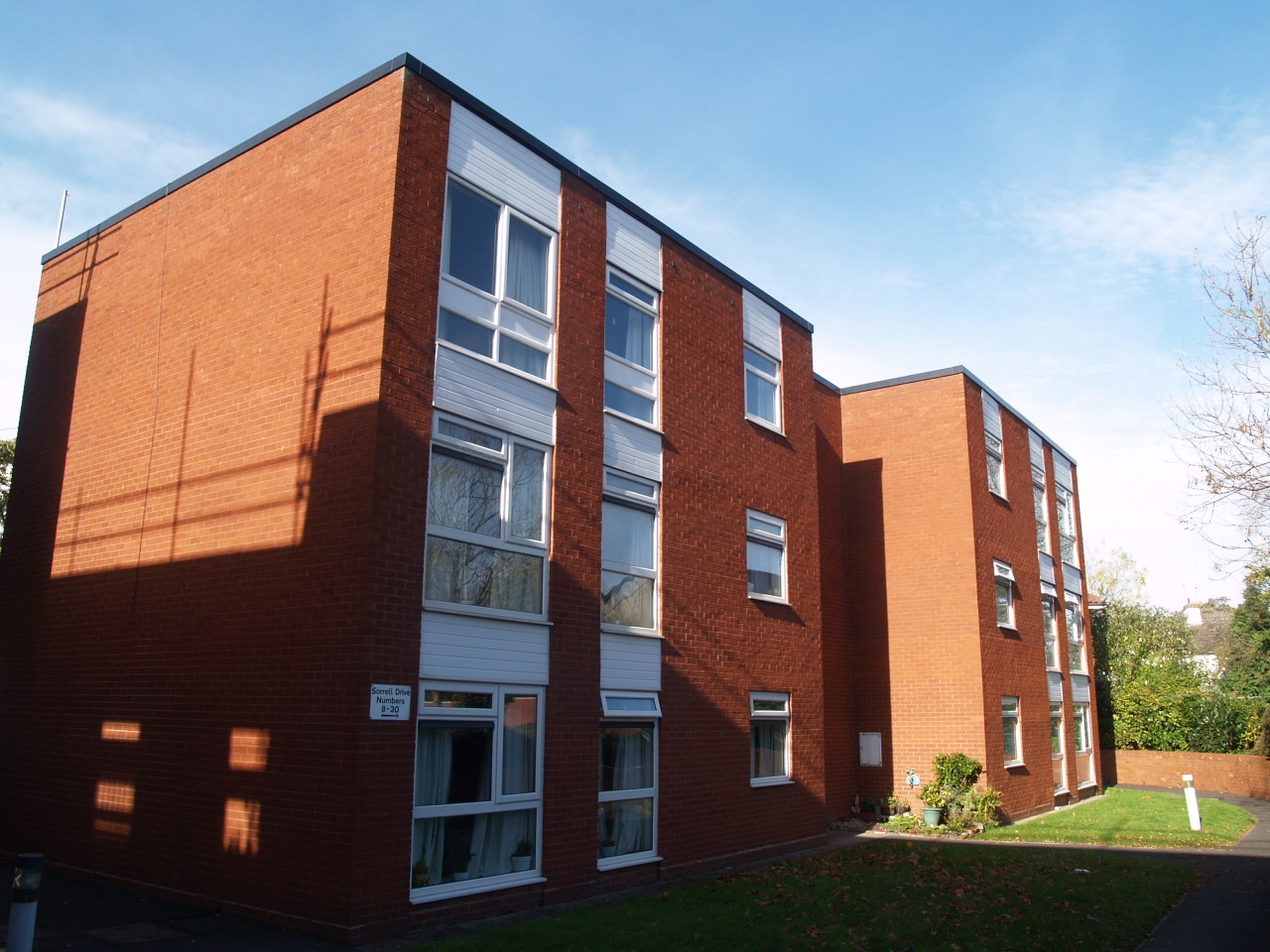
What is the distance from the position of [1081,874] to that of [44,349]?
15194 millimetres

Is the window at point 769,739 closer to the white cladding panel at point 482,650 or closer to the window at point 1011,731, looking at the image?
the white cladding panel at point 482,650

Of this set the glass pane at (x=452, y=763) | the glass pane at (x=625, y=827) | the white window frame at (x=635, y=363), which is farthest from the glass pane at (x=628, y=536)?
the glass pane at (x=452, y=763)

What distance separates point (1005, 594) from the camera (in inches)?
861

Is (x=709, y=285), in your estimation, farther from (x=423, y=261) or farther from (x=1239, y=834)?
(x=1239, y=834)

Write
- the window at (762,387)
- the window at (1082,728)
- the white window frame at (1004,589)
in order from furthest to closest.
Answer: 1. the window at (1082,728)
2. the white window frame at (1004,589)
3. the window at (762,387)

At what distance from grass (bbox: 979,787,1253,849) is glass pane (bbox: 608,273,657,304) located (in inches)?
426

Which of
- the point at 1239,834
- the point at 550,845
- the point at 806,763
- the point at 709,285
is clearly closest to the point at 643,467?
the point at 709,285

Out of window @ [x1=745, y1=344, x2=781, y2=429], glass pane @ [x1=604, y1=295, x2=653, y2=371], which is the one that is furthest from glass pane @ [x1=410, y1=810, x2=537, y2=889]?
window @ [x1=745, y1=344, x2=781, y2=429]

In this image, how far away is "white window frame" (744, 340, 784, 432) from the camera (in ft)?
51.1

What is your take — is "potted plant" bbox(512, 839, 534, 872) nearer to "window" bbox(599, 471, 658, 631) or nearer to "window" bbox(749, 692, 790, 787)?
"window" bbox(599, 471, 658, 631)

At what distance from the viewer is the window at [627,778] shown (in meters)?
11.4

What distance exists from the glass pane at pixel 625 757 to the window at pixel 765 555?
3.27 metres

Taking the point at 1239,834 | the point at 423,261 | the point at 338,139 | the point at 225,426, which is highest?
the point at 338,139

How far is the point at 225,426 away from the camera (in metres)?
10.6
